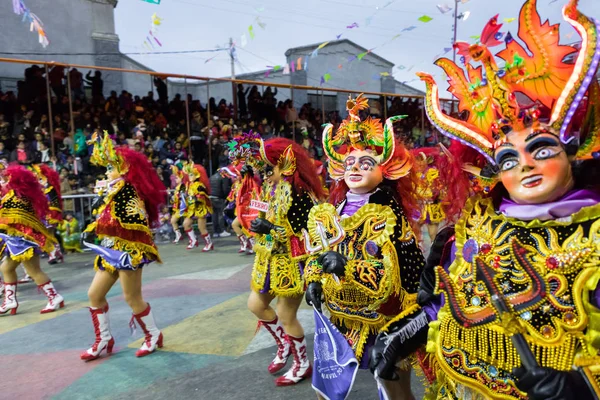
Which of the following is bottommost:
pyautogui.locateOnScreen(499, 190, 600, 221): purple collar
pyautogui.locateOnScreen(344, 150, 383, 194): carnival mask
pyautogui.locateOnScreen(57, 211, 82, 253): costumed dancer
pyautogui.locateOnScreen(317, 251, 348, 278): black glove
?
pyautogui.locateOnScreen(57, 211, 82, 253): costumed dancer

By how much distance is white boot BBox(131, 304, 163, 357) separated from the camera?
14.7 feet

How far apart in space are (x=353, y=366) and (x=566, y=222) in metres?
1.43

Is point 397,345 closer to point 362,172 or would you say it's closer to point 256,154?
point 362,172

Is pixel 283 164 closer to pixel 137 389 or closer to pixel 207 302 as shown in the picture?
pixel 137 389

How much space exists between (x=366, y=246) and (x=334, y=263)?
27 cm

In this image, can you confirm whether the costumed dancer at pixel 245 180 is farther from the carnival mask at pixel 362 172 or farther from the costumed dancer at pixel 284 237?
the carnival mask at pixel 362 172

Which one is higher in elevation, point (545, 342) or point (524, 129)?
point (524, 129)

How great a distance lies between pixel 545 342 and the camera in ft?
4.93

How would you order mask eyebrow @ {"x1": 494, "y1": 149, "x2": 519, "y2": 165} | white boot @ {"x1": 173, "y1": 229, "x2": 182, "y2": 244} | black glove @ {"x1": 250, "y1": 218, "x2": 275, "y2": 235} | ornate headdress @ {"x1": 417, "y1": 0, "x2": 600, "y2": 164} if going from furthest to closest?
white boot @ {"x1": 173, "y1": 229, "x2": 182, "y2": 244} → black glove @ {"x1": 250, "y1": 218, "x2": 275, "y2": 235} → mask eyebrow @ {"x1": 494, "y1": 149, "x2": 519, "y2": 165} → ornate headdress @ {"x1": 417, "y1": 0, "x2": 600, "y2": 164}

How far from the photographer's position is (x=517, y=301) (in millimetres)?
1572

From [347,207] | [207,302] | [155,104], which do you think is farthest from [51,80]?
[347,207]

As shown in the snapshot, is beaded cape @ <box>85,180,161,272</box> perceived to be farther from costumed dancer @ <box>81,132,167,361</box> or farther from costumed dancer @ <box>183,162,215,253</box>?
costumed dancer @ <box>183,162,215,253</box>

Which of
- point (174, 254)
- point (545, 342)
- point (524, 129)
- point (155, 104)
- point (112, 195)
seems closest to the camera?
point (545, 342)

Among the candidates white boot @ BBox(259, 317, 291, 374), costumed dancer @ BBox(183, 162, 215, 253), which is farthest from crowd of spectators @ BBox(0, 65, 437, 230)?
white boot @ BBox(259, 317, 291, 374)
